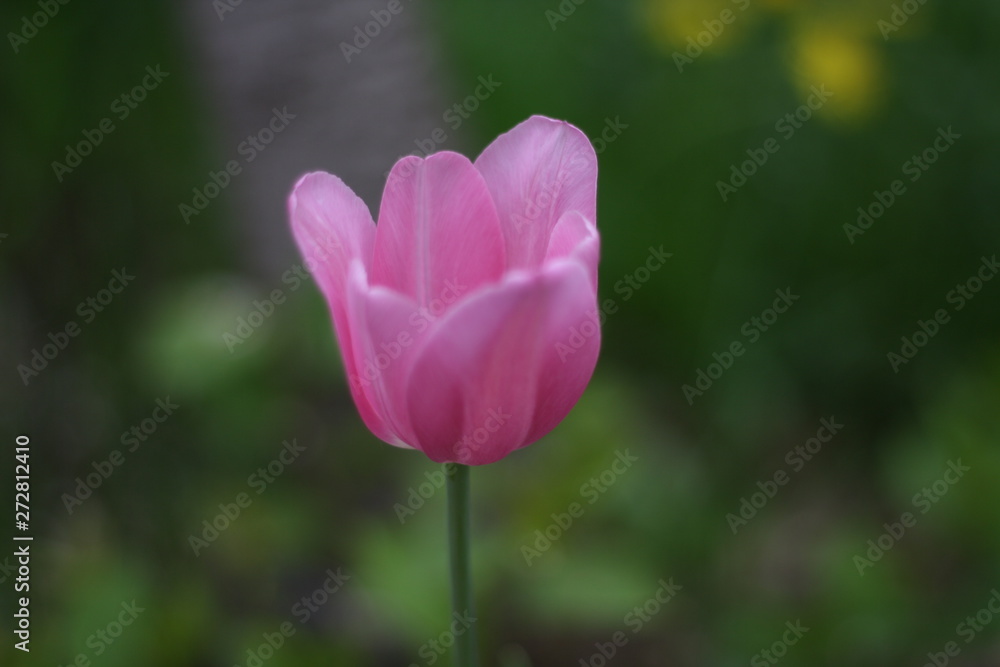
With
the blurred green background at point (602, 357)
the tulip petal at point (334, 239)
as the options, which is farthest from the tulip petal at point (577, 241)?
the blurred green background at point (602, 357)

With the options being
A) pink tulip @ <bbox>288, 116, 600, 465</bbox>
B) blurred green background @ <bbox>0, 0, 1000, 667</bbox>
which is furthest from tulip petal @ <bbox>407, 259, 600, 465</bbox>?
blurred green background @ <bbox>0, 0, 1000, 667</bbox>

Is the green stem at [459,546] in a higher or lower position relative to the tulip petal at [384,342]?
lower

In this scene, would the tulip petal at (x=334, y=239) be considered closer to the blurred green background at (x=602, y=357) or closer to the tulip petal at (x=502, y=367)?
the tulip petal at (x=502, y=367)

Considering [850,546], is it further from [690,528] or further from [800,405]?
[800,405]

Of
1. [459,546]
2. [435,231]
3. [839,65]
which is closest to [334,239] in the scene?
[435,231]

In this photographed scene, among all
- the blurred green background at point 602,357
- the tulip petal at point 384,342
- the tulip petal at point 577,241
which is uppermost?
the tulip petal at point 577,241

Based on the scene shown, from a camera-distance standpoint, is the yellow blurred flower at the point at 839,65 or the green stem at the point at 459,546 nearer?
the green stem at the point at 459,546
